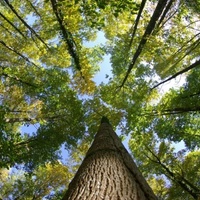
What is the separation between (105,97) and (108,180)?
7.86 m

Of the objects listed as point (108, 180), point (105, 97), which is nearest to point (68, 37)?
point (105, 97)

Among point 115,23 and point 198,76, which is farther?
point 115,23

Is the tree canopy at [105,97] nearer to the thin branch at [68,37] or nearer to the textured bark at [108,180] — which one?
the thin branch at [68,37]

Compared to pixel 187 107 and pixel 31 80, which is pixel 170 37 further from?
pixel 31 80

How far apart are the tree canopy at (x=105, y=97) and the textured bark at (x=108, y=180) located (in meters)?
3.65

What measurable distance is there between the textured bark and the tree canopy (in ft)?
12.0

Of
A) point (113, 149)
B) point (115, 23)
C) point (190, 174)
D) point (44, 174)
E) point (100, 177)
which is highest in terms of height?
point (115, 23)

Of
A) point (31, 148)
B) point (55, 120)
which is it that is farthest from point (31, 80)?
point (31, 148)

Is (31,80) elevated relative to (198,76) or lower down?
elevated

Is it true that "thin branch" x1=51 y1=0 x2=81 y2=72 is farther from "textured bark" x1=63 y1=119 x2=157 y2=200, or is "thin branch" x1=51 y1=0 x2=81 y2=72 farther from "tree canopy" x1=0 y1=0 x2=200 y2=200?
"textured bark" x1=63 y1=119 x2=157 y2=200

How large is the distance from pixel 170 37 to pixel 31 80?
504 centimetres

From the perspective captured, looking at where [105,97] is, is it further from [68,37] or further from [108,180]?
[108,180]

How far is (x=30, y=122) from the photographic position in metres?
9.85

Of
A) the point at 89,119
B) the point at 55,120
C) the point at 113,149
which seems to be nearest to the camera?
the point at 113,149
